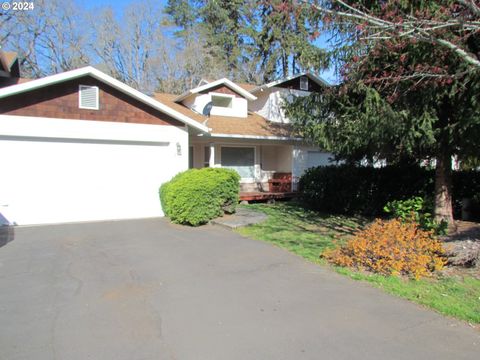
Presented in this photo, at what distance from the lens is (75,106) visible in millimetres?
10836

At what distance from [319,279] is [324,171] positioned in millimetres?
7788

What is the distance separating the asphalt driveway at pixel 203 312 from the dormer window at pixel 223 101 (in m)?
11.7

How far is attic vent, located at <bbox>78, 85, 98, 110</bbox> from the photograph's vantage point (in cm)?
1091

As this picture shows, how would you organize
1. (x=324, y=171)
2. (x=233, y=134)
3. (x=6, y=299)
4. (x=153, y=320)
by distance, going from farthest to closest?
(x=233, y=134) < (x=324, y=171) < (x=6, y=299) < (x=153, y=320)

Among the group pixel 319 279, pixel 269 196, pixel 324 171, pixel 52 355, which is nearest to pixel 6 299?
Result: pixel 52 355

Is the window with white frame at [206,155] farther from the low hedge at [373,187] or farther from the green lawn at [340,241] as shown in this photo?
the low hedge at [373,187]

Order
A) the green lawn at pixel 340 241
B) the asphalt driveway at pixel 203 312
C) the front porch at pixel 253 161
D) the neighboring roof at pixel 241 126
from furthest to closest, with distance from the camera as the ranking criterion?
the front porch at pixel 253 161 < the neighboring roof at pixel 241 126 < the green lawn at pixel 340 241 < the asphalt driveway at pixel 203 312

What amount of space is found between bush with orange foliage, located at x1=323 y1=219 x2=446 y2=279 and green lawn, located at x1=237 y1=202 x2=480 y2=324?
0.19 m

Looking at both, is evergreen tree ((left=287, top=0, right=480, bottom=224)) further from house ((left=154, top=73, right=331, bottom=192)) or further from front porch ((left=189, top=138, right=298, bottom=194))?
front porch ((left=189, top=138, right=298, bottom=194))

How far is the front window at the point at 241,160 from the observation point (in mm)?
16875

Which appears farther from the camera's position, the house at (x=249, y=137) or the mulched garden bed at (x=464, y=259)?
the house at (x=249, y=137)

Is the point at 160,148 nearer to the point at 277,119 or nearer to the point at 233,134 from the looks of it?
the point at 233,134

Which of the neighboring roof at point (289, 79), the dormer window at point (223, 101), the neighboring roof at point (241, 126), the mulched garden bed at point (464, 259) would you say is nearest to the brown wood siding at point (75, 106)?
the neighboring roof at point (241, 126)

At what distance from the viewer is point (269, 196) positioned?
15.5 metres
